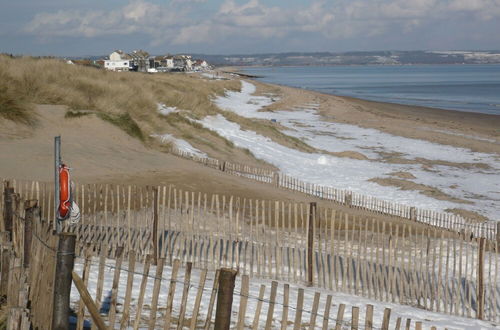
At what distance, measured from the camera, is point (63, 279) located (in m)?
5.67

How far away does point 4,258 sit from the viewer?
711 centimetres

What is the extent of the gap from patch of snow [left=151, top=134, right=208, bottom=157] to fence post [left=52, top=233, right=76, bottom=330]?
19.4 metres

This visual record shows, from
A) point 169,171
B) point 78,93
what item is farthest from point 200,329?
point 78,93

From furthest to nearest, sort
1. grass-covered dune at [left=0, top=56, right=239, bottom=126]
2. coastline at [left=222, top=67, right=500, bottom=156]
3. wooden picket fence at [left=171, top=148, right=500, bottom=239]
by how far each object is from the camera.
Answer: coastline at [left=222, top=67, right=500, bottom=156], grass-covered dune at [left=0, top=56, right=239, bottom=126], wooden picket fence at [left=171, top=148, right=500, bottom=239]

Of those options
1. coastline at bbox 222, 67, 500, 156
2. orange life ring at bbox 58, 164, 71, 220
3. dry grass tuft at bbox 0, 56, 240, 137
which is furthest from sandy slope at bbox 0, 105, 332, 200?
coastline at bbox 222, 67, 500, 156

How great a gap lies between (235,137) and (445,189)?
34.4 ft

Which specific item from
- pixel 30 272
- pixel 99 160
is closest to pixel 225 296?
pixel 30 272

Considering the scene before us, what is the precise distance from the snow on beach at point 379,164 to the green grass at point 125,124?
6.26 meters

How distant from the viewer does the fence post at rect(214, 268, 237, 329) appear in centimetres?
506

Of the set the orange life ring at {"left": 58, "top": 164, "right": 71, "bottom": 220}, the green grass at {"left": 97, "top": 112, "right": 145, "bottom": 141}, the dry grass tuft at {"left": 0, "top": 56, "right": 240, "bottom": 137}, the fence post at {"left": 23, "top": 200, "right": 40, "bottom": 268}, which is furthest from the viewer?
the green grass at {"left": 97, "top": 112, "right": 145, "bottom": 141}

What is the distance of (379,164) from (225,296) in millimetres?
26255

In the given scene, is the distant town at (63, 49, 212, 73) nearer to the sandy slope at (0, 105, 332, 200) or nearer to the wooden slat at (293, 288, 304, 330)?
the sandy slope at (0, 105, 332, 200)

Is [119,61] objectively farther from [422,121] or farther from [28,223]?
[28,223]

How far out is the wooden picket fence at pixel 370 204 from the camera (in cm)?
1661
